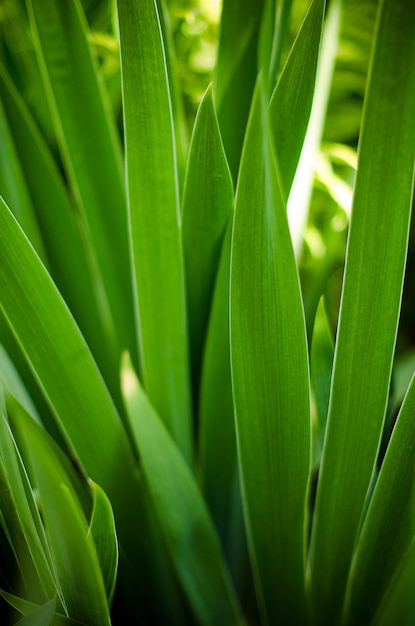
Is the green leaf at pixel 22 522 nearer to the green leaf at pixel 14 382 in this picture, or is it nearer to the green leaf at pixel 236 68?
the green leaf at pixel 14 382

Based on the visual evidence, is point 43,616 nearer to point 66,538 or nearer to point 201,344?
point 66,538

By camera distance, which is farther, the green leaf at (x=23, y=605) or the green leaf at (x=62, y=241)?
the green leaf at (x=62, y=241)

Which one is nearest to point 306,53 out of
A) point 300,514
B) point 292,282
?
point 292,282

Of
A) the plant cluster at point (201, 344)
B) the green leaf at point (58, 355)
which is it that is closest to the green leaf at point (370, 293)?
the plant cluster at point (201, 344)

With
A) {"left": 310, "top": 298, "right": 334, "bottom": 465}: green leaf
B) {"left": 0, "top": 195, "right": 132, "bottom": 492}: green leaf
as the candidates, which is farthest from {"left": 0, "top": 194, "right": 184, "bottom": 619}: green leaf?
{"left": 310, "top": 298, "right": 334, "bottom": 465}: green leaf

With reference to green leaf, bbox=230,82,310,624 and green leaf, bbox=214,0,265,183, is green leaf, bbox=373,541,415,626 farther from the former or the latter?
green leaf, bbox=214,0,265,183

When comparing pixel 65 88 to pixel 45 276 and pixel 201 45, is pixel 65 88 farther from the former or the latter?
pixel 201 45

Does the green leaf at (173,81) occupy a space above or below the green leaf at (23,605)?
above
